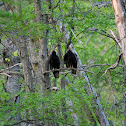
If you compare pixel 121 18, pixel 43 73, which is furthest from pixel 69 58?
pixel 121 18

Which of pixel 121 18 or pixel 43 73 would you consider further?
pixel 43 73

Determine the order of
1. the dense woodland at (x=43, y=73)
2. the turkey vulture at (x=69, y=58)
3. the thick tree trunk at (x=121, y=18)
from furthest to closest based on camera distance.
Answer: the turkey vulture at (x=69, y=58) < the thick tree trunk at (x=121, y=18) < the dense woodland at (x=43, y=73)

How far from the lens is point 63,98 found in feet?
18.7

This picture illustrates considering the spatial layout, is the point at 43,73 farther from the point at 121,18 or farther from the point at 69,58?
the point at 121,18

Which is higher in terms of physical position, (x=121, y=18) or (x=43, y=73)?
(x=121, y=18)

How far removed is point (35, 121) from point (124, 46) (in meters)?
2.62

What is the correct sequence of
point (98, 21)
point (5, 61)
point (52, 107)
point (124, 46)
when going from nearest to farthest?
point (124, 46)
point (52, 107)
point (98, 21)
point (5, 61)

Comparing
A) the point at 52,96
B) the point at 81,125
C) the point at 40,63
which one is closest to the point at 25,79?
the point at 40,63

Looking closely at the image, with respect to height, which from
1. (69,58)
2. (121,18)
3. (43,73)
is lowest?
(43,73)

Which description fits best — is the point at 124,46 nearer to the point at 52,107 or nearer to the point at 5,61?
the point at 52,107

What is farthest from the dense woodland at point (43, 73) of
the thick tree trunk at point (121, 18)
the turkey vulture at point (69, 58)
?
the turkey vulture at point (69, 58)

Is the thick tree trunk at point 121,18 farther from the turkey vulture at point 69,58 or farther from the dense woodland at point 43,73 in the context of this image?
the turkey vulture at point 69,58

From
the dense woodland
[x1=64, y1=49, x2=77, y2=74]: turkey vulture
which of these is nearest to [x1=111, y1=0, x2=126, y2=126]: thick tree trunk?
the dense woodland

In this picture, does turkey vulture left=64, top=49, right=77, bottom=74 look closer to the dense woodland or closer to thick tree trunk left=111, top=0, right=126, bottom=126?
the dense woodland
